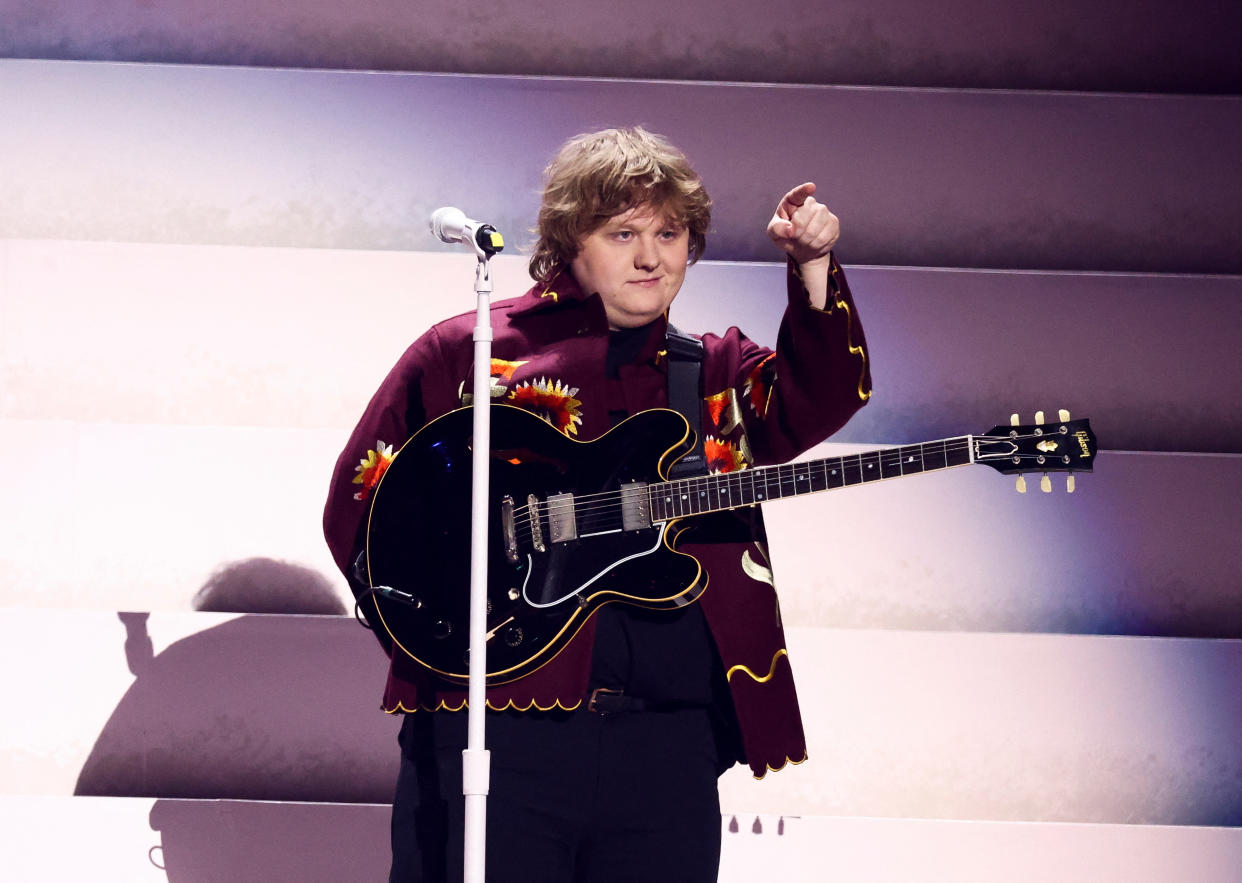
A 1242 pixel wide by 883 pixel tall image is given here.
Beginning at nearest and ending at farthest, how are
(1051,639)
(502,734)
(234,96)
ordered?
(502,734), (1051,639), (234,96)

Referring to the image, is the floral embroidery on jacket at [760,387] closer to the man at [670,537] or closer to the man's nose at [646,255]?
the man at [670,537]

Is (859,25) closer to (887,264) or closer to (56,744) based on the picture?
(887,264)

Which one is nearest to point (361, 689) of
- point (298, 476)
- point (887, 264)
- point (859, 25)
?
point (298, 476)

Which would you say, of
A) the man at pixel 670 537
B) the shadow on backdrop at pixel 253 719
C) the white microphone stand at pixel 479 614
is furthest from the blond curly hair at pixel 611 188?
the shadow on backdrop at pixel 253 719

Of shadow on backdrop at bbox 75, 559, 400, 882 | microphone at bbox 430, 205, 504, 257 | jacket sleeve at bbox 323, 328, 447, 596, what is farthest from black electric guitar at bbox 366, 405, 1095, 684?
shadow on backdrop at bbox 75, 559, 400, 882

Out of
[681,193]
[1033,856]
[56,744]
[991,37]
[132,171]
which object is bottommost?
[1033,856]

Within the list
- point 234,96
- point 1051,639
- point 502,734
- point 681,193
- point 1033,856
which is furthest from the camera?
point 234,96

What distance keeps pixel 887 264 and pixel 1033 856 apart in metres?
1.30

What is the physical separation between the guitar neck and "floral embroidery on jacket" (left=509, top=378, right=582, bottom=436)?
17cm

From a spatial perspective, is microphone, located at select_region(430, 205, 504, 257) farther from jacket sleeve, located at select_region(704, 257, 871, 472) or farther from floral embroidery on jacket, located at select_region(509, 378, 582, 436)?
jacket sleeve, located at select_region(704, 257, 871, 472)

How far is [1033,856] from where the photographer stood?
2404 mm

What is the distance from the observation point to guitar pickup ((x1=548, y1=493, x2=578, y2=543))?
1682 millimetres

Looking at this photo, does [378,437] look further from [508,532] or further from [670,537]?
[670,537]

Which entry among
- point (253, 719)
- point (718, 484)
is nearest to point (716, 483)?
point (718, 484)
